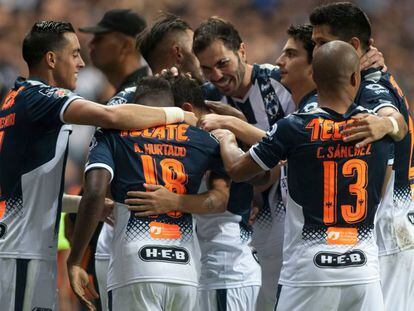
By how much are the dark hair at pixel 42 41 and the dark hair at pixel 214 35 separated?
3.85 ft

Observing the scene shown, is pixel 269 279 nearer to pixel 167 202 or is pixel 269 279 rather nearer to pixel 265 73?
pixel 265 73

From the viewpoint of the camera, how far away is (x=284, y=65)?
7.30 meters

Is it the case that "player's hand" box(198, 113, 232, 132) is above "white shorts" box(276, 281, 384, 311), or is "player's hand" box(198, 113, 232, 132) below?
above

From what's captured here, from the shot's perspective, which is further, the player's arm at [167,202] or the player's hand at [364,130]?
the player's arm at [167,202]

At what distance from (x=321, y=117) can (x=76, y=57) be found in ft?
6.49

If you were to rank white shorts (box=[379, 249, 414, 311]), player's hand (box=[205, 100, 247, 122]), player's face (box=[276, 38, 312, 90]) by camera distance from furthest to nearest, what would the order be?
player's face (box=[276, 38, 312, 90]) → player's hand (box=[205, 100, 247, 122]) → white shorts (box=[379, 249, 414, 311])

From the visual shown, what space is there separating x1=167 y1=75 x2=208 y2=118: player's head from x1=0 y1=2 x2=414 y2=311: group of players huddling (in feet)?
0.03

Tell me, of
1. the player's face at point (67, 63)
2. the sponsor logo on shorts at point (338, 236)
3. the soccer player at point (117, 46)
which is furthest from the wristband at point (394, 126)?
the soccer player at point (117, 46)

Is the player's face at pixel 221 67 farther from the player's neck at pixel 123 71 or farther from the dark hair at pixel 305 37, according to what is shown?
the player's neck at pixel 123 71

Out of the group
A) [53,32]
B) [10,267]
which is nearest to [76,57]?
[53,32]

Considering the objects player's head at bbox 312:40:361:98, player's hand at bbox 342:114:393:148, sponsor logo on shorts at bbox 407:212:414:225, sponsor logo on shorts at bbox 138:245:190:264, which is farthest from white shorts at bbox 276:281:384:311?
player's head at bbox 312:40:361:98

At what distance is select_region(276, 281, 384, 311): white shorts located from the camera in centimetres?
568

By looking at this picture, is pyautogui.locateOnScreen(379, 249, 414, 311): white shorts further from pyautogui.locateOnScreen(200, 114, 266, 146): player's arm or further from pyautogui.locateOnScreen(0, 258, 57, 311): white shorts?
pyautogui.locateOnScreen(0, 258, 57, 311): white shorts

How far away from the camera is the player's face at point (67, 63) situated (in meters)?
6.69
